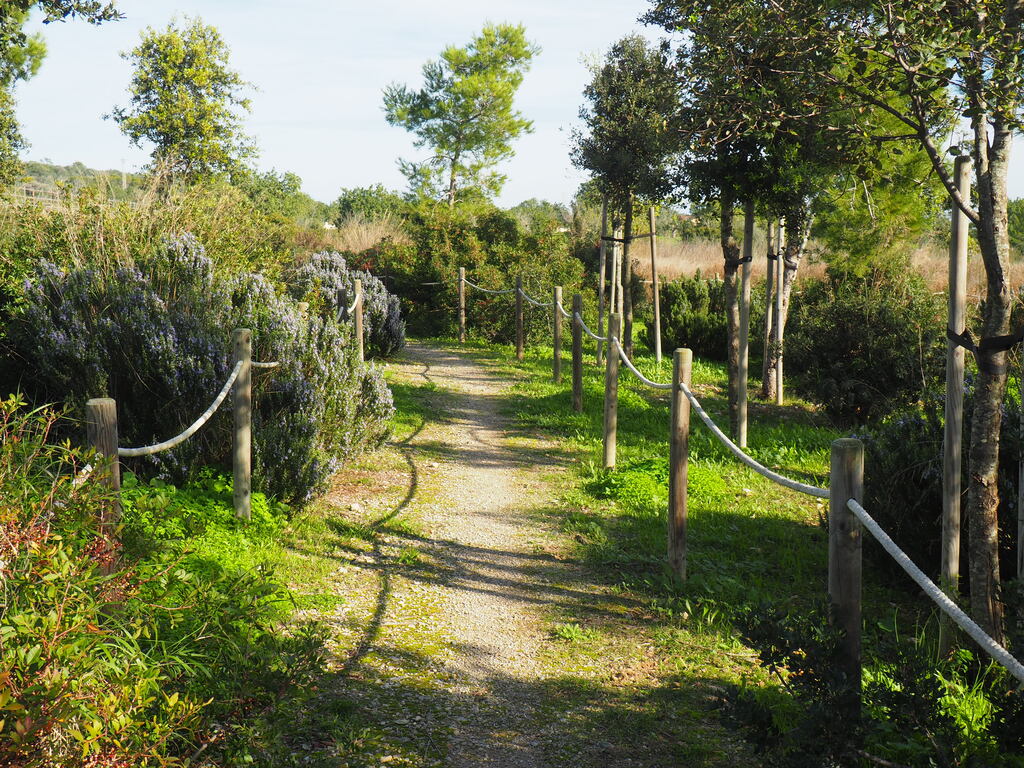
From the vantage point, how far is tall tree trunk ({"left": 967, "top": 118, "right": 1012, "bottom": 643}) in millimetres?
3619

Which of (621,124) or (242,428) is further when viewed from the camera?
(621,124)

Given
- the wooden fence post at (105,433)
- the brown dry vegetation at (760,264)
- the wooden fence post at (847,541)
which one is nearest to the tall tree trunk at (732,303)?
the brown dry vegetation at (760,264)

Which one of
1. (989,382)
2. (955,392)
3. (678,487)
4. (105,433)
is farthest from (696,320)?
(105,433)

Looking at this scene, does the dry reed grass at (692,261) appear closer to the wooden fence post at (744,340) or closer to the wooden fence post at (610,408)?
the wooden fence post at (744,340)

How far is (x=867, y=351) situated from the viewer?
988 centimetres

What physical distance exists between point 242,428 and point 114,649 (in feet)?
10.1

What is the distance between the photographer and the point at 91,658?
7.83ft

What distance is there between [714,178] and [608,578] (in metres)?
4.79

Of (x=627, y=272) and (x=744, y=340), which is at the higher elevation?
(x=627, y=272)

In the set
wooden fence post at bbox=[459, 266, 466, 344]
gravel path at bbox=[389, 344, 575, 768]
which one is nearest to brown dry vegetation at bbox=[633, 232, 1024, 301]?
wooden fence post at bbox=[459, 266, 466, 344]

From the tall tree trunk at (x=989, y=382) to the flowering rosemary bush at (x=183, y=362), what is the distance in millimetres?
4156

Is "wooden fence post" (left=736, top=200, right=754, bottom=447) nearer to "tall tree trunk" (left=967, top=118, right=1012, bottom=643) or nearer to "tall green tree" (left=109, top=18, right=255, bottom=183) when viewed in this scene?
"tall tree trunk" (left=967, top=118, right=1012, bottom=643)

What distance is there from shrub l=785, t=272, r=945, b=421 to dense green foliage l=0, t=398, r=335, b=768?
760 cm

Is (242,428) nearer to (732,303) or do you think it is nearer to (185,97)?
(732,303)
